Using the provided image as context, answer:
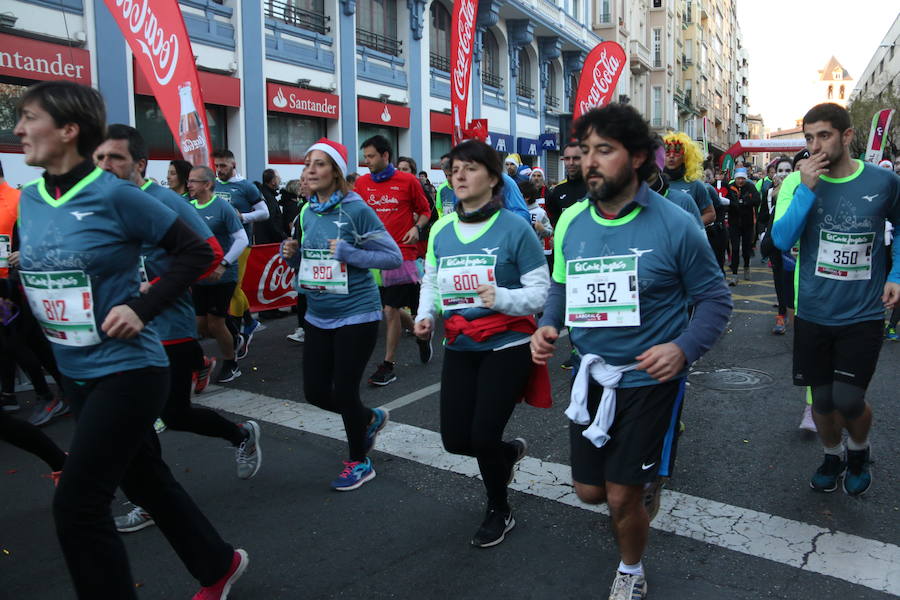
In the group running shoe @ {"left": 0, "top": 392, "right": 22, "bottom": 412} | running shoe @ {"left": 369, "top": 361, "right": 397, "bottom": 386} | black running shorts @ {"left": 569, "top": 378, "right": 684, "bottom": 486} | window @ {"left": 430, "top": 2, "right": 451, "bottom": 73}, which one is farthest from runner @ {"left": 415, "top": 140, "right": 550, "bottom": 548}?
window @ {"left": 430, "top": 2, "right": 451, "bottom": 73}

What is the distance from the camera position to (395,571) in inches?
129

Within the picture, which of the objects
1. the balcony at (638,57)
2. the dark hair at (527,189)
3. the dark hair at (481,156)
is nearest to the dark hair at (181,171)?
the dark hair at (481,156)

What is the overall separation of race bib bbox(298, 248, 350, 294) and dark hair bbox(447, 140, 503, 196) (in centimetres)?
108

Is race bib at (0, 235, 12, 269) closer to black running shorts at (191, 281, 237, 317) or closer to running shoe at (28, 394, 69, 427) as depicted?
running shoe at (28, 394, 69, 427)

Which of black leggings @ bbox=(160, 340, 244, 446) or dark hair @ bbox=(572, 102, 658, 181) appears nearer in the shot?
dark hair @ bbox=(572, 102, 658, 181)

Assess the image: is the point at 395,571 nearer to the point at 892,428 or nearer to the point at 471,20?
the point at 892,428

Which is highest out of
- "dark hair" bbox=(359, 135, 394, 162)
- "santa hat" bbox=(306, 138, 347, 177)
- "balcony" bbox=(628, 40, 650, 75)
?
"balcony" bbox=(628, 40, 650, 75)

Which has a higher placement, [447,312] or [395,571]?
[447,312]

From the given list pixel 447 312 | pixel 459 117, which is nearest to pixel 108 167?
pixel 447 312

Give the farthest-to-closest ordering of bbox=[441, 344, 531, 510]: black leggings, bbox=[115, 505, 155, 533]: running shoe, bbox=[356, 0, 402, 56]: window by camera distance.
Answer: bbox=[356, 0, 402, 56]: window → bbox=[115, 505, 155, 533]: running shoe → bbox=[441, 344, 531, 510]: black leggings

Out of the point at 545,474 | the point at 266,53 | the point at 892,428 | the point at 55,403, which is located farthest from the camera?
the point at 266,53

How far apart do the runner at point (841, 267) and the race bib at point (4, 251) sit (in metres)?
5.03

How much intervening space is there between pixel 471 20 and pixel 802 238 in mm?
8803

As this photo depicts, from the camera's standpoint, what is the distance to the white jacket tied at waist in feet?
9.02
